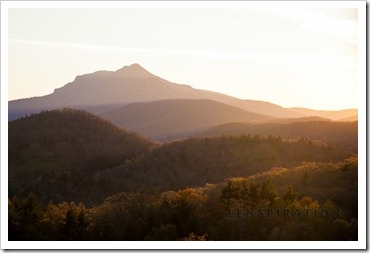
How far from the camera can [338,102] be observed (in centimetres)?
1226

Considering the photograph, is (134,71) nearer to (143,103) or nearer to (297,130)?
(143,103)

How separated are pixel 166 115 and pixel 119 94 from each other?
5.53ft

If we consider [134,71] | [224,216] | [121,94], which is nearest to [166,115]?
[121,94]

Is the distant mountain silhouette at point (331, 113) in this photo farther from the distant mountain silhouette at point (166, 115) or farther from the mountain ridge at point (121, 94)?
the distant mountain silhouette at point (166, 115)

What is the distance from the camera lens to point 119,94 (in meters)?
13.7

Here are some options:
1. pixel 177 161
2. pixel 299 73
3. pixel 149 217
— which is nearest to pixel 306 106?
pixel 299 73

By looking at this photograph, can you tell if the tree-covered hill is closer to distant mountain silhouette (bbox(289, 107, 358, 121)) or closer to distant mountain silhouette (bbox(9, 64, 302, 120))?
distant mountain silhouette (bbox(9, 64, 302, 120))

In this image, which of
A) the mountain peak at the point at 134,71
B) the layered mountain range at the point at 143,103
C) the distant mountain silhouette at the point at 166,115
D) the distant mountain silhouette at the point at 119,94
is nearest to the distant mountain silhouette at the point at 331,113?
the layered mountain range at the point at 143,103

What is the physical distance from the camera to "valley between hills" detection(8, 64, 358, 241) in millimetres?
11383

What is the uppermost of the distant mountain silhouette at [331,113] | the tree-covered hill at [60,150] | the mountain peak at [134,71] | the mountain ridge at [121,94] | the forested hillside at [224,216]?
the mountain peak at [134,71]

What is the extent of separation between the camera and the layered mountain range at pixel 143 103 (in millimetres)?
12930

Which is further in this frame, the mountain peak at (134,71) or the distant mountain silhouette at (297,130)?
the distant mountain silhouette at (297,130)

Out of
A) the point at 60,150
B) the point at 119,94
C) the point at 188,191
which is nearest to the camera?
the point at 188,191

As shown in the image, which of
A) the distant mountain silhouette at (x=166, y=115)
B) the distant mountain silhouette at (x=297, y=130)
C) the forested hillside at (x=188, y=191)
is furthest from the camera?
the distant mountain silhouette at (x=166, y=115)
